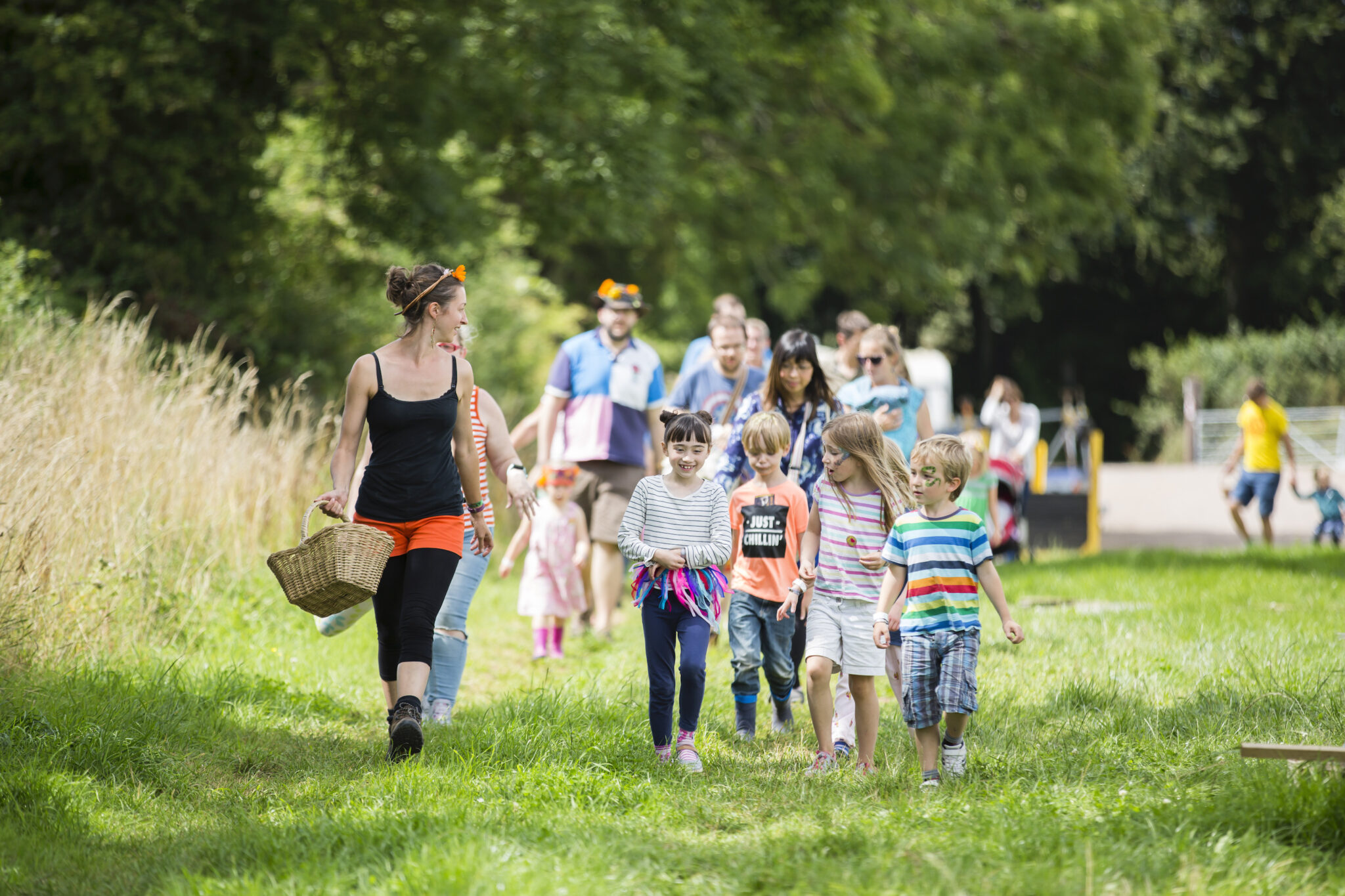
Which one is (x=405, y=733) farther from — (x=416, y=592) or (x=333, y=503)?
(x=333, y=503)

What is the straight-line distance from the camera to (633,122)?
14.5m

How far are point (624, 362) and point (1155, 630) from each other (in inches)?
144

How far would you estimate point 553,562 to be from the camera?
26.1 feet

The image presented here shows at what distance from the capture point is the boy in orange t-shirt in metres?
5.32

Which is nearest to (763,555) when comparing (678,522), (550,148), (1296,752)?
(678,522)

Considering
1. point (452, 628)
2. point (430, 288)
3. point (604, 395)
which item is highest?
point (430, 288)

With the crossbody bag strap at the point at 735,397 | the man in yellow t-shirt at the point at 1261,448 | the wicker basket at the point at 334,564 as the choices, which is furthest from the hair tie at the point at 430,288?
the man in yellow t-shirt at the point at 1261,448

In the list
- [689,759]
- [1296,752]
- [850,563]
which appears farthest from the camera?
[850,563]

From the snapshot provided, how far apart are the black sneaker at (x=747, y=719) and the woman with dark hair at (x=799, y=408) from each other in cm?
55

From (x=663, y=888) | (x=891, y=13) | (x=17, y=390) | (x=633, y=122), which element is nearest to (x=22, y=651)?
(x=17, y=390)

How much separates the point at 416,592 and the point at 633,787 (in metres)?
1.19

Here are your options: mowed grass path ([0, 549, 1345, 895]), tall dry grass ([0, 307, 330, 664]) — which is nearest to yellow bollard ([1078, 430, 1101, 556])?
mowed grass path ([0, 549, 1345, 895])

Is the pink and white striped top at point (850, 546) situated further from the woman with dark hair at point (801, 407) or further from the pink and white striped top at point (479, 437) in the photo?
the pink and white striped top at point (479, 437)

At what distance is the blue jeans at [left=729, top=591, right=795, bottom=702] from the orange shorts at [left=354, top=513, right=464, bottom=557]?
1223mm
